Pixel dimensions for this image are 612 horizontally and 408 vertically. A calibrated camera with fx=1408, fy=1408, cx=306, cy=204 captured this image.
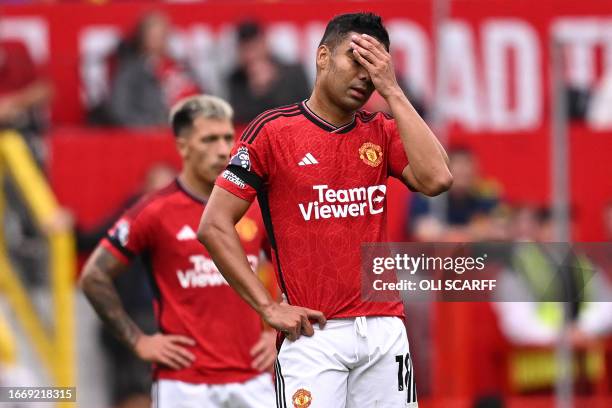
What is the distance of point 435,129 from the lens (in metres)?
12.4

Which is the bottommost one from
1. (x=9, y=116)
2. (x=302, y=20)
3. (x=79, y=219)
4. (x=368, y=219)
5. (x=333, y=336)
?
(x=333, y=336)

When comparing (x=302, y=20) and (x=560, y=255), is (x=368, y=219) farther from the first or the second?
(x=302, y=20)

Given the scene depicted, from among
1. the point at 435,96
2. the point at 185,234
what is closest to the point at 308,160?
the point at 185,234

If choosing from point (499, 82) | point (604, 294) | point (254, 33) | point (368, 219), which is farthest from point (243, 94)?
point (368, 219)

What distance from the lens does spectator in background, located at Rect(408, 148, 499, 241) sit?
12023 mm

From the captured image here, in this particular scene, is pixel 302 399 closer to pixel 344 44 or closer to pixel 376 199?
pixel 376 199

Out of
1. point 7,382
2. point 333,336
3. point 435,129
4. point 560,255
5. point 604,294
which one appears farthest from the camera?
point 435,129

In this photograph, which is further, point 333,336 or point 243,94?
point 243,94

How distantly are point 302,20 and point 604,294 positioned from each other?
630 centimetres

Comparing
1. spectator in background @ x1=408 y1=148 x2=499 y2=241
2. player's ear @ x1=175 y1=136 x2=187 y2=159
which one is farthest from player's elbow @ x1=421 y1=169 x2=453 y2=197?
spectator in background @ x1=408 y1=148 x2=499 y2=241

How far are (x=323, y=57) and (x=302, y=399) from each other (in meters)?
1.45

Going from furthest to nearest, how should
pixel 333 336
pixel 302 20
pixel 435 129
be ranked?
pixel 302 20
pixel 435 129
pixel 333 336

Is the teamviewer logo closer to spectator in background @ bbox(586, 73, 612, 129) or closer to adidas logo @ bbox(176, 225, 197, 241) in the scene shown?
adidas logo @ bbox(176, 225, 197, 241)

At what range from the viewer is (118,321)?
25.4ft
